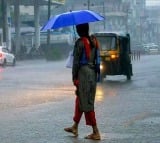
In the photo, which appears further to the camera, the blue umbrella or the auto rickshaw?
the auto rickshaw

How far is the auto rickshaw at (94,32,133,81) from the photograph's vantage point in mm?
26031

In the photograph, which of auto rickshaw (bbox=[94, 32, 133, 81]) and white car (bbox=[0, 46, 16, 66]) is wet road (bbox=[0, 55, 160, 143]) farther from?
white car (bbox=[0, 46, 16, 66])

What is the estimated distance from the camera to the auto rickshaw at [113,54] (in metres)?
26.0

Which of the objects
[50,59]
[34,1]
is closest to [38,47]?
[34,1]

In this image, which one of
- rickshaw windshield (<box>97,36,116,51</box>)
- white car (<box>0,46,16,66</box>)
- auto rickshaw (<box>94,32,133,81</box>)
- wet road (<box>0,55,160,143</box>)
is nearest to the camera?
wet road (<box>0,55,160,143</box>)

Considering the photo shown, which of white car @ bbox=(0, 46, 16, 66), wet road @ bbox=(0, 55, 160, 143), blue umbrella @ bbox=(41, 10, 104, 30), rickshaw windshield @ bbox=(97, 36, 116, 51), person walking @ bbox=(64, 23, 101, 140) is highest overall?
blue umbrella @ bbox=(41, 10, 104, 30)

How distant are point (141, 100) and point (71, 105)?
2390 millimetres

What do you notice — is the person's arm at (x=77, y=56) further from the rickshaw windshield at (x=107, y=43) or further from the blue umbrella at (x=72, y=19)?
the rickshaw windshield at (x=107, y=43)

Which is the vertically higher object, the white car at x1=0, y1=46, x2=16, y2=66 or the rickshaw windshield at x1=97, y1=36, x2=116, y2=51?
the rickshaw windshield at x1=97, y1=36, x2=116, y2=51

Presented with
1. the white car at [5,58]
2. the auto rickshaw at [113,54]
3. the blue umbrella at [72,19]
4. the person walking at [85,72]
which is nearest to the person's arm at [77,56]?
the person walking at [85,72]

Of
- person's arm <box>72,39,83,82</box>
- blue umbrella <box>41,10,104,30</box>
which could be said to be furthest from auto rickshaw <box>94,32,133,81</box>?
person's arm <box>72,39,83,82</box>

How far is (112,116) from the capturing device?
512 inches

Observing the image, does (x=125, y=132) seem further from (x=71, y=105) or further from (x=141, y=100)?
(x=141, y=100)

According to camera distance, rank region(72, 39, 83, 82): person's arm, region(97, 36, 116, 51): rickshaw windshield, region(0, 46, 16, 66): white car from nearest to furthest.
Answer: region(72, 39, 83, 82): person's arm, region(97, 36, 116, 51): rickshaw windshield, region(0, 46, 16, 66): white car
